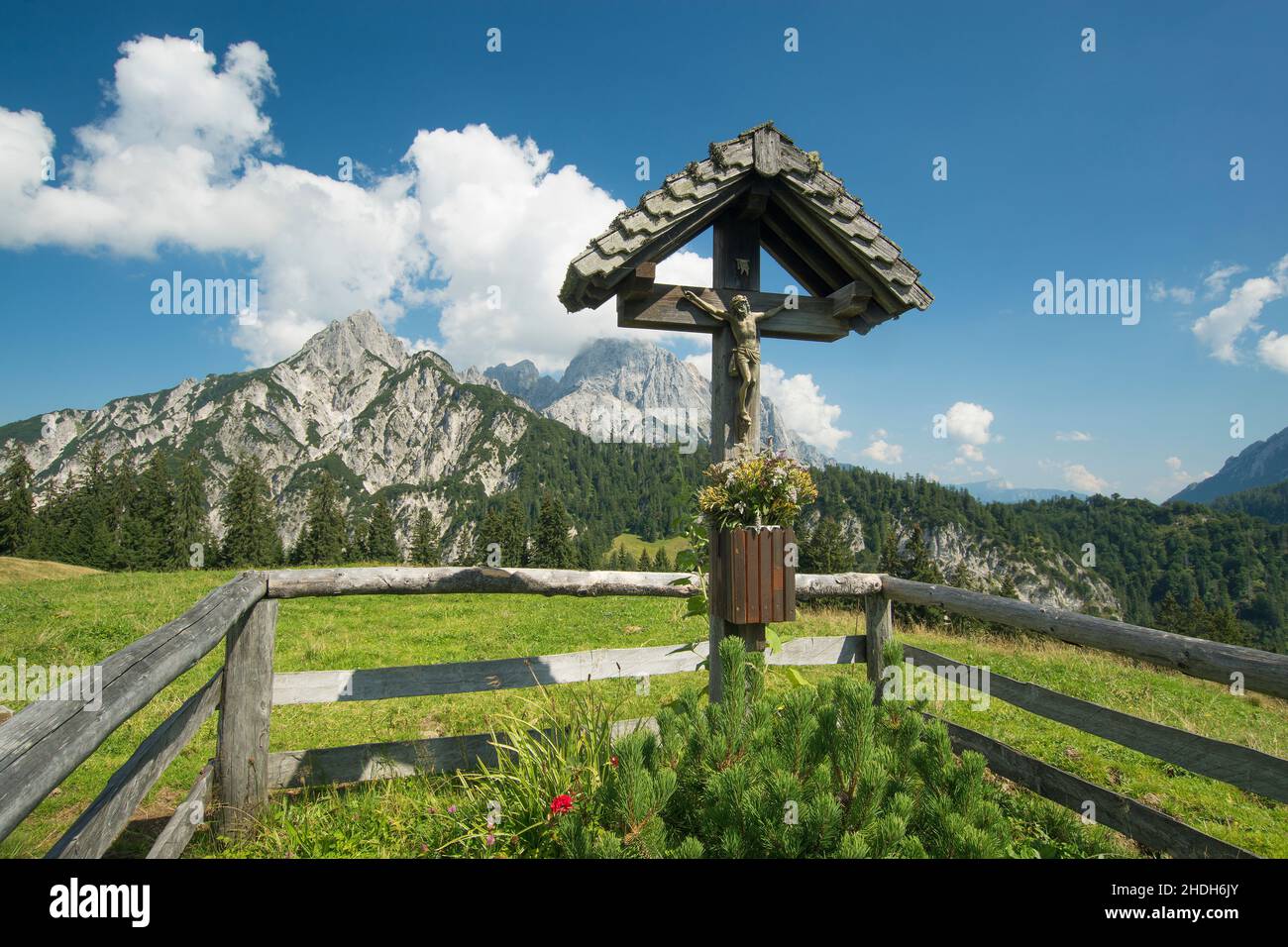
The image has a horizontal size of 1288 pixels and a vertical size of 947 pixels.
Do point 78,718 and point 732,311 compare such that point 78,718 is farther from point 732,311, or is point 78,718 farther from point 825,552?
point 825,552

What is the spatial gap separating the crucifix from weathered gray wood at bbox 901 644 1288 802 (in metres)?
1.98

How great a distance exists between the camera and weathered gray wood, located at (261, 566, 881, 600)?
4.25 m

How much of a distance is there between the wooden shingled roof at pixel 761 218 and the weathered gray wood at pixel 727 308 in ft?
0.76

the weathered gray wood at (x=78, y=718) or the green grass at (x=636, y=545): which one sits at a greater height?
the weathered gray wood at (x=78, y=718)

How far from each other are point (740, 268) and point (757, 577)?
261 centimetres

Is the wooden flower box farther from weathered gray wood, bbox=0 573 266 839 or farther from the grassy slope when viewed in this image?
the grassy slope

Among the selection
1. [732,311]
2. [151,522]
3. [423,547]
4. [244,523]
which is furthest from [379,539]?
[732,311]

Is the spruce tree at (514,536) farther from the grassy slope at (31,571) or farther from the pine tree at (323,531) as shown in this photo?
the grassy slope at (31,571)

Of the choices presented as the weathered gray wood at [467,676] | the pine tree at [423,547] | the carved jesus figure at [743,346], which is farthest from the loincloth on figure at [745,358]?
the pine tree at [423,547]

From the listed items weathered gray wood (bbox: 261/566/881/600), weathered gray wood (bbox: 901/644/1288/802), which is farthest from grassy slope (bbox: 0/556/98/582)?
weathered gray wood (bbox: 901/644/1288/802)

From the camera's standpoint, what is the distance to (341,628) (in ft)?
41.8

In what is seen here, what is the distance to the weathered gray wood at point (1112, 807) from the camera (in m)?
3.27
